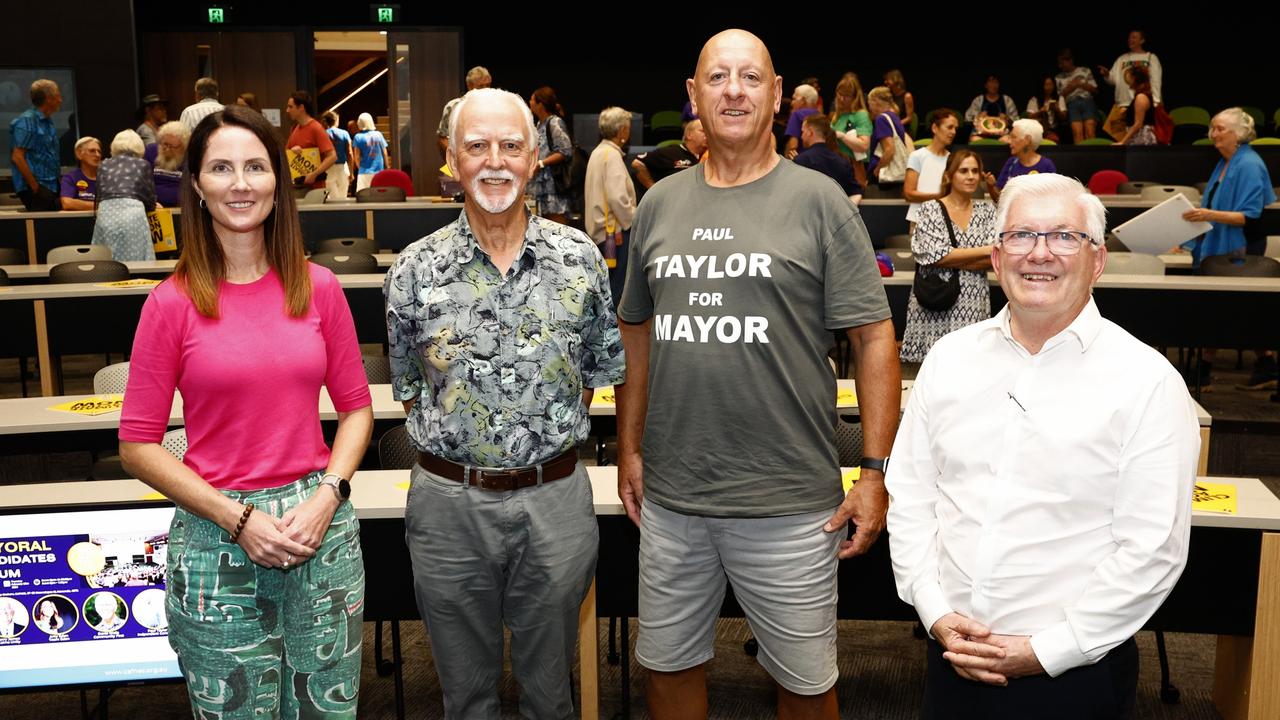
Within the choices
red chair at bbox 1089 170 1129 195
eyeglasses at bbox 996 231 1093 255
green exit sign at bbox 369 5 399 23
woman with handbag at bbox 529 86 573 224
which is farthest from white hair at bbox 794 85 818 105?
green exit sign at bbox 369 5 399 23

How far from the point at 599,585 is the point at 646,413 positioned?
3.07 ft

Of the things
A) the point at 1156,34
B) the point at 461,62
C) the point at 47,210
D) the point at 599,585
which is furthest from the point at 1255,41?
the point at 599,585

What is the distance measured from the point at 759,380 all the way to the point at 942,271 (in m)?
3.06

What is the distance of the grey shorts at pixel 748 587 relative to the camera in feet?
7.93

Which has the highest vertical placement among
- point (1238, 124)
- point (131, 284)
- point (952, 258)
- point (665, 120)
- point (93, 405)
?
point (665, 120)

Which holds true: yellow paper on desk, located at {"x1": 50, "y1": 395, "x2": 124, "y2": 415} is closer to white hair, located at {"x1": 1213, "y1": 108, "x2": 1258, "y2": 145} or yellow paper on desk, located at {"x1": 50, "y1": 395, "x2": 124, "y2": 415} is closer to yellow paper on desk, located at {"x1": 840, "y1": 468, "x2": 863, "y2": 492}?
yellow paper on desk, located at {"x1": 840, "y1": 468, "x2": 863, "y2": 492}

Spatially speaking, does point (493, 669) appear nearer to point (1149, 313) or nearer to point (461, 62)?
point (1149, 313)

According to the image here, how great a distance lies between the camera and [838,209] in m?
2.39

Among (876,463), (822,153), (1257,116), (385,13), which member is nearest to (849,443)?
(876,463)

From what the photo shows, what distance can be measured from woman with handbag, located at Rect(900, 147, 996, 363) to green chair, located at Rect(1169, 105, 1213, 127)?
40.5 feet

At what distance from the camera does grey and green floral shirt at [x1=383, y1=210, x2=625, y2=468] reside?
2.29 metres

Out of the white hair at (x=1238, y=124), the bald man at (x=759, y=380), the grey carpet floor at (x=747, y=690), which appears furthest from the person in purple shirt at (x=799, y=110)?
the bald man at (x=759, y=380)

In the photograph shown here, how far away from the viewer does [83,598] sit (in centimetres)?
291

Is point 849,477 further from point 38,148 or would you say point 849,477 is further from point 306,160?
point 38,148
